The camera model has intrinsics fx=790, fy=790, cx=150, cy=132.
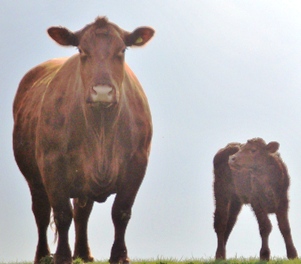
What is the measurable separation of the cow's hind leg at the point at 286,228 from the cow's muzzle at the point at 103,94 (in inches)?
203

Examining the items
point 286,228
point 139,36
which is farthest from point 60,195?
point 286,228

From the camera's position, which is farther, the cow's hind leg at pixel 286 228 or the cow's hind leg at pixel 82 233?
the cow's hind leg at pixel 286 228

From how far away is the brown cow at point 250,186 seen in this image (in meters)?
12.5

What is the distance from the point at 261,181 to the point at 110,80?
16.7 ft

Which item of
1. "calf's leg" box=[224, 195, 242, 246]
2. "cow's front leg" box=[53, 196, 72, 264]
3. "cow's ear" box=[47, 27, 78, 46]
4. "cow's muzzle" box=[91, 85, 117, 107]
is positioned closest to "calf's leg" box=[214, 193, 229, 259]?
"calf's leg" box=[224, 195, 242, 246]

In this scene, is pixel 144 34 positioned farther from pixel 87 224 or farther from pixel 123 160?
pixel 87 224

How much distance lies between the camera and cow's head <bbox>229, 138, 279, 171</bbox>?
504 inches

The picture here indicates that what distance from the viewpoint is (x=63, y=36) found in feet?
29.9

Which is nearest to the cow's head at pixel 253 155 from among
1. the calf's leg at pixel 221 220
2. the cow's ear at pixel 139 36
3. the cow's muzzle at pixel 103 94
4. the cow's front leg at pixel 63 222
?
the calf's leg at pixel 221 220

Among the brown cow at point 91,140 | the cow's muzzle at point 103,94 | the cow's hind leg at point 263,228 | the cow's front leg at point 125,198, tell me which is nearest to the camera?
the cow's muzzle at point 103,94

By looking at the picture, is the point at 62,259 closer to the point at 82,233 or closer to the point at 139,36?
the point at 82,233

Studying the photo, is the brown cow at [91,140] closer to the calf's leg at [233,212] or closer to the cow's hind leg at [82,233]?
the cow's hind leg at [82,233]

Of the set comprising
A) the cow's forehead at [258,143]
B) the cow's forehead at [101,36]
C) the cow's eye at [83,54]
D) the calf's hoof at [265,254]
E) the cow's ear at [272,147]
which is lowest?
the calf's hoof at [265,254]

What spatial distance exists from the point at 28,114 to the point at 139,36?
2.29 m
